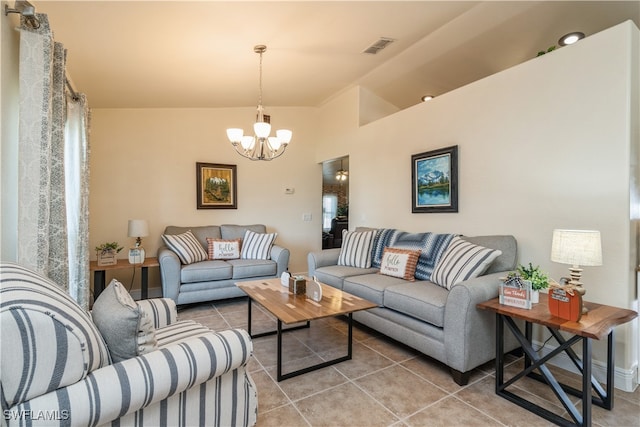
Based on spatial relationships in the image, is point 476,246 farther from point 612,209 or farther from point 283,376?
point 283,376

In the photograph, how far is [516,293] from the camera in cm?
199

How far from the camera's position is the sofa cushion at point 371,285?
9.27 feet

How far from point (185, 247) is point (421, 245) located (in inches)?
114

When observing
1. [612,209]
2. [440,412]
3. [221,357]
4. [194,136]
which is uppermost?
[194,136]

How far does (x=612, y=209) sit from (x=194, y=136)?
191 inches

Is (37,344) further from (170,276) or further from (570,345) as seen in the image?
(170,276)

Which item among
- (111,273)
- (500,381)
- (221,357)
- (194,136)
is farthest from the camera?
(194,136)

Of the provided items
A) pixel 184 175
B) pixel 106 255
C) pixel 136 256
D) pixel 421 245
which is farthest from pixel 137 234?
pixel 421 245

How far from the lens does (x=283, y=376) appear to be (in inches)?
87.6

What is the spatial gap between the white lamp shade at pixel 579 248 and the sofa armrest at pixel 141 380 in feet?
6.37

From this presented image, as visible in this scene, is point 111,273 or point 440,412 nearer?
point 440,412

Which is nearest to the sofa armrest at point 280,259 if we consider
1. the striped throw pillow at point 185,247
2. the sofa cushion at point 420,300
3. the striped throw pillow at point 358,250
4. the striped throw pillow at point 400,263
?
the striped throw pillow at point 358,250

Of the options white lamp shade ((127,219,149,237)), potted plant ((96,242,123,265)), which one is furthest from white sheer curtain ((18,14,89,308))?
white lamp shade ((127,219,149,237))

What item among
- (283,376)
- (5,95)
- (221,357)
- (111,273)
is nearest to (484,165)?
(283,376)
